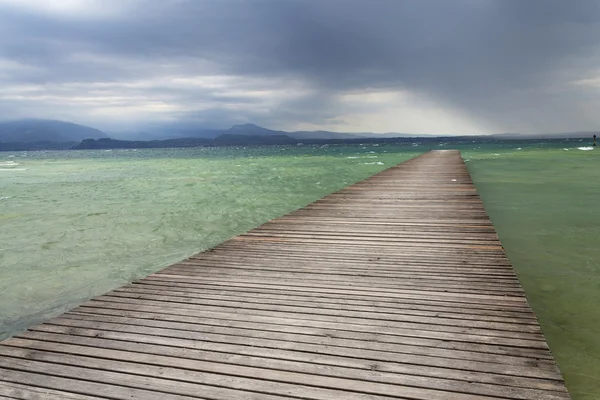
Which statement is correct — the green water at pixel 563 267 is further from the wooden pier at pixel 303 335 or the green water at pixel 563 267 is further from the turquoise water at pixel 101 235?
the turquoise water at pixel 101 235

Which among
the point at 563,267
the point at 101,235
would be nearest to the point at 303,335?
the point at 563,267

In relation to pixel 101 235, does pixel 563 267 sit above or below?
above

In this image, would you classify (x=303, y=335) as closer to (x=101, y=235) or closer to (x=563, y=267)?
(x=563, y=267)

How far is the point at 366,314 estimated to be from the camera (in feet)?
13.2

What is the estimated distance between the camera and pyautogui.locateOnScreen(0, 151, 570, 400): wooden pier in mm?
2896

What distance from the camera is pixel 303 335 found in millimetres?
3615

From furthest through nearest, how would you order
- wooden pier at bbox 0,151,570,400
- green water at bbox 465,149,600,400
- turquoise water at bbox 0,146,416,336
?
turquoise water at bbox 0,146,416,336 → green water at bbox 465,149,600,400 → wooden pier at bbox 0,151,570,400

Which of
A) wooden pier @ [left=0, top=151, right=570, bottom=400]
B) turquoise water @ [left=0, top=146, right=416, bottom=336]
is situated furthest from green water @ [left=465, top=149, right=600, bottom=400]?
turquoise water @ [left=0, top=146, right=416, bottom=336]

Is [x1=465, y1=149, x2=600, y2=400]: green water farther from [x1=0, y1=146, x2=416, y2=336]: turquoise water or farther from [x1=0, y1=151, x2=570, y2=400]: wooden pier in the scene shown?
[x1=0, y1=146, x2=416, y2=336]: turquoise water

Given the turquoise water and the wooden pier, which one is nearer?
the wooden pier

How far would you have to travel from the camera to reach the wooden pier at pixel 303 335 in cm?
290

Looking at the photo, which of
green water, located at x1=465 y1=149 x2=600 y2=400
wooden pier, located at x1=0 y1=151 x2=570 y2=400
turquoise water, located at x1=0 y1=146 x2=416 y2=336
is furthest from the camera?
turquoise water, located at x1=0 y1=146 x2=416 y2=336

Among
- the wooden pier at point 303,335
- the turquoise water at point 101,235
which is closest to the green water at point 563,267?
the wooden pier at point 303,335

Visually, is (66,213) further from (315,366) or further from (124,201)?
(315,366)
